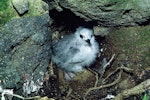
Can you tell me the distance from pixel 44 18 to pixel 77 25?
93 centimetres

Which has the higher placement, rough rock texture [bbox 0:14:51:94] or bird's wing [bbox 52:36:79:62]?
rough rock texture [bbox 0:14:51:94]

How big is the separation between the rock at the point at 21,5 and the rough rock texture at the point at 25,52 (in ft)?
0.28

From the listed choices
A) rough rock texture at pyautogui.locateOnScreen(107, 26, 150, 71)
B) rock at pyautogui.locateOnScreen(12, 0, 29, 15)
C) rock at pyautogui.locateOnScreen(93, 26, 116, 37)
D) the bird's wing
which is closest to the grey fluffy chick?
the bird's wing

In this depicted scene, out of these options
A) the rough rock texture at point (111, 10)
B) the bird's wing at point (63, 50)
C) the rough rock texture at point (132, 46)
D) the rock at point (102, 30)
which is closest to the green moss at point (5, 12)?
the rough rock texture at point (111, 10)

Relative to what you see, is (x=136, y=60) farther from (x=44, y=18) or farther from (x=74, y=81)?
(x=44, y=18)

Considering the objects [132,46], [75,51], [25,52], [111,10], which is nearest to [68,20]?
[75,51]

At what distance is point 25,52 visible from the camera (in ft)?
13.5

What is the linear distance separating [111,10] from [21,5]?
105cm

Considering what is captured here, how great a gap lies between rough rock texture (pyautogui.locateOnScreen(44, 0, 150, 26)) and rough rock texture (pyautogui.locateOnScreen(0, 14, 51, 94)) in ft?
1.24

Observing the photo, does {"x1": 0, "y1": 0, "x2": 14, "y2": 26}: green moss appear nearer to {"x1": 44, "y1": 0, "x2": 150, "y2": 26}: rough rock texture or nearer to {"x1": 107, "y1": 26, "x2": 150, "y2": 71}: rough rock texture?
{"x1": 44, "y1": 0, "x2": 150, "y2": 26}: rough rock texture

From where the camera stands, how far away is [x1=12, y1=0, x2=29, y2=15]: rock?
3.94 metres

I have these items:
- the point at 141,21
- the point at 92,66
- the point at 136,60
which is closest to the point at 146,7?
the point at 141,21

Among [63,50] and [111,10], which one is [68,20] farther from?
[111,10]

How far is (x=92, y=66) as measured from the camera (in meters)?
4.80
